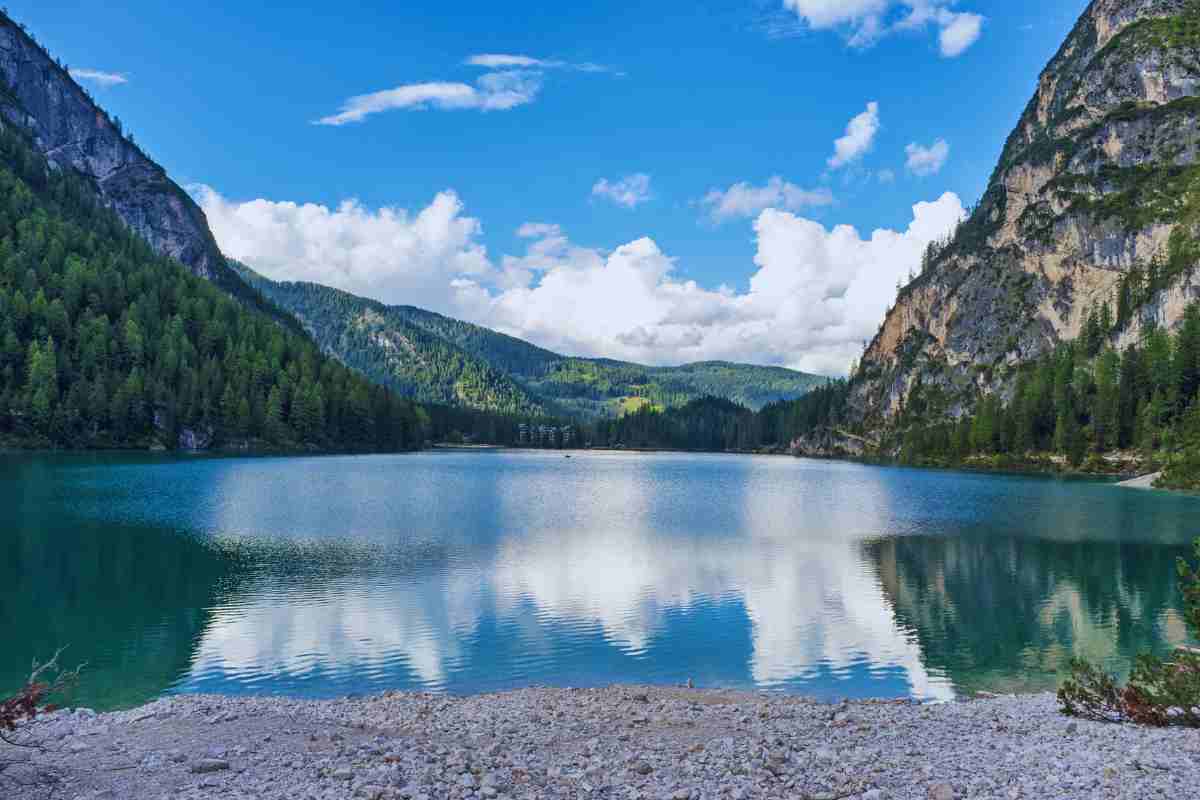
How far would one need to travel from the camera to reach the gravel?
35.1 feet

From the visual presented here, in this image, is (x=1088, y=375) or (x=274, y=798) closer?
(x=274, y=798)

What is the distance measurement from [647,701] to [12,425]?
5565 inches

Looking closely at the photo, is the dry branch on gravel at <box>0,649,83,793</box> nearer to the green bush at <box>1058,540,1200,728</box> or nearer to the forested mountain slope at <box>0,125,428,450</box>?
the green bush at <box>1058,540,1200,728</box>

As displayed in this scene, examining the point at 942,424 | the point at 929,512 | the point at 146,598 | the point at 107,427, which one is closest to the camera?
the point at 146,598

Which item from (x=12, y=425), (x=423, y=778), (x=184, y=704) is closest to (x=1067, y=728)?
(x=423, y=778)

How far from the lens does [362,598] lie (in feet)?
99.9

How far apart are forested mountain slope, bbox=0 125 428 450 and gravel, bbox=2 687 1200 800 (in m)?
136

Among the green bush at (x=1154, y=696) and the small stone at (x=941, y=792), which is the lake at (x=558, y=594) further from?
the small stone at (x=941, y=792)

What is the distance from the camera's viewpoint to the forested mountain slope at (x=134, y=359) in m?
133

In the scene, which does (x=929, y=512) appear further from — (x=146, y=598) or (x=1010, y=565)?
(x=146, y=598)

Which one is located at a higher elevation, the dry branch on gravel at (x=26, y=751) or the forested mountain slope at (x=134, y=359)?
the forested mountain slope at (x=134, y=359)

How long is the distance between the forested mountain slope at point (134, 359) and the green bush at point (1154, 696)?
14647 cm

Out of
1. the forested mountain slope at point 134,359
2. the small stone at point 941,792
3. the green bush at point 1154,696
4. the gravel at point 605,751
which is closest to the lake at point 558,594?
the gravel at point 605,751

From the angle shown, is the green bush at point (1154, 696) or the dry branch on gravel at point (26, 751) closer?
the dry branch on gravel at point (26, 751)
